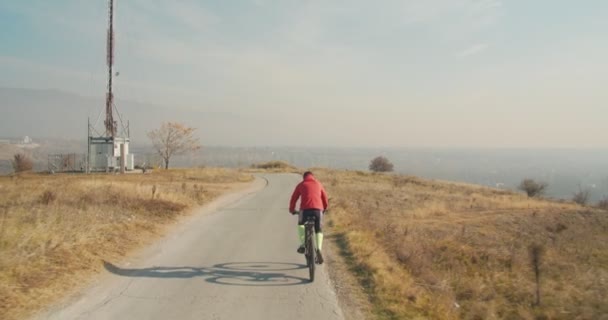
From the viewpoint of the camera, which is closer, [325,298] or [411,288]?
[325,298]

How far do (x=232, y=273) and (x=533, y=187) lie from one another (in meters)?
58.6

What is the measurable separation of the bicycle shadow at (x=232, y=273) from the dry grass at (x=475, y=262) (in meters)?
1.44

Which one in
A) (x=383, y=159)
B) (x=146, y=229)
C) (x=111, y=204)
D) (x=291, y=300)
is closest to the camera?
(x=291, y=300)

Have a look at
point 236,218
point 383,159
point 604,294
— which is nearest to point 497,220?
point 604,294

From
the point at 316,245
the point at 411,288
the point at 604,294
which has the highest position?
the point at 316,245

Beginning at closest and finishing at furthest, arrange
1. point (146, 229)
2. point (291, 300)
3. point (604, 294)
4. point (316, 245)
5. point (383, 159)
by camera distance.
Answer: point (291, 300)
point (316, 245)
point (604, 294)
point (146, 229)
point (383, 159)

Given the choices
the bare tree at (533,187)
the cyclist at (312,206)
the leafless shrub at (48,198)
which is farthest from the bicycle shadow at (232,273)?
the bare tree at (533,187)

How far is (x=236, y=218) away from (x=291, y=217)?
1.98m

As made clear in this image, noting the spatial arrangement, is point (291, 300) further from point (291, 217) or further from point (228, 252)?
point (291, 217)

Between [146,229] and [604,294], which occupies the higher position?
[146,229]

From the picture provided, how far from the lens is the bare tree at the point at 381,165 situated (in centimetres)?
8966

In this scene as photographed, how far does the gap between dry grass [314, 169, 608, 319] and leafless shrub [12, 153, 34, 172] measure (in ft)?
Result: 136

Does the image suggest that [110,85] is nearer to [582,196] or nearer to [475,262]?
[475,262]

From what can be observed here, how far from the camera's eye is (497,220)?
26.0 m
